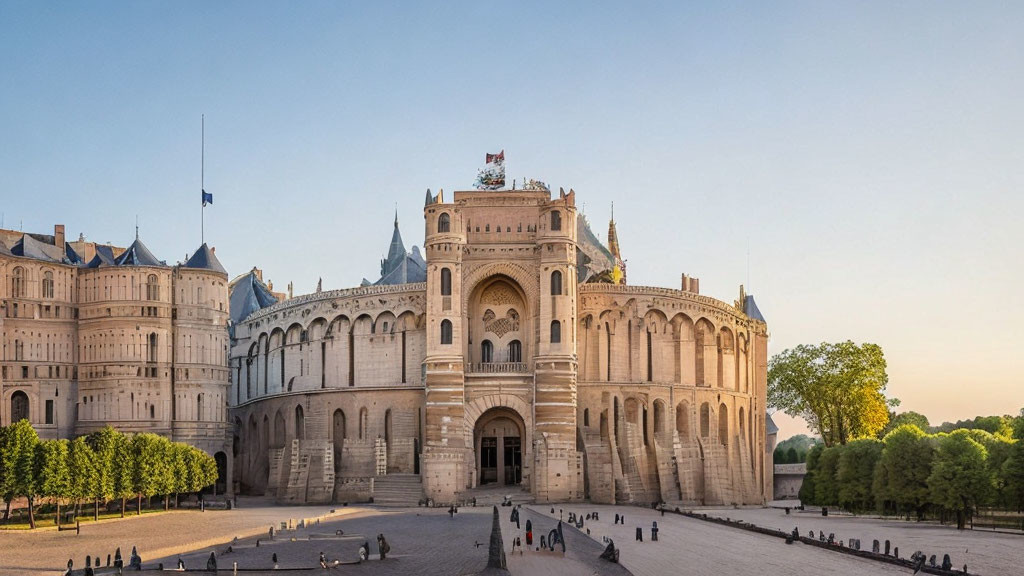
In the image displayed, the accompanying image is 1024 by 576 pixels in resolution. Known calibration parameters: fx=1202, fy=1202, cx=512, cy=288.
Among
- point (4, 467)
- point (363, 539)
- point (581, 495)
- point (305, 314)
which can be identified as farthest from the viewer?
point (305, 314)

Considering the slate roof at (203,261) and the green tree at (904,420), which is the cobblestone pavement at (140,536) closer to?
the slate roof at (203,261)

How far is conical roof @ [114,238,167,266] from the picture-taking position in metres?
95.8

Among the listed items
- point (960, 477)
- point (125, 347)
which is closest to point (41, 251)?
point (125, 347)

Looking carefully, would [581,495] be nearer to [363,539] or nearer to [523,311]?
[523,311]

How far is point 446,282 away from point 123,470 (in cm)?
2616

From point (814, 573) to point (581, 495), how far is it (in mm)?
35230

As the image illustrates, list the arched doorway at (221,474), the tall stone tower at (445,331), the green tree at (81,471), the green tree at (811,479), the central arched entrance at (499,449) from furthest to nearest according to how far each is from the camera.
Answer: the arched doorway at (221,474) < the green tree at (811,479) < the central arched entrance at (499,449) < the tall stone tower at (445,331) < the green tree at (81,471)

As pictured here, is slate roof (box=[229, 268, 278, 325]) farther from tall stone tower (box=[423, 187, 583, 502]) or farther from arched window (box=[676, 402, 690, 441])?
arched window (box=[676, 402, 690, 441])

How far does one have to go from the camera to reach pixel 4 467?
68.8 metres

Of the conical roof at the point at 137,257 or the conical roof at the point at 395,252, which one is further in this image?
the conical roof at the point at 395,252

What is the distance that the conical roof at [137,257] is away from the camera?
314 ft

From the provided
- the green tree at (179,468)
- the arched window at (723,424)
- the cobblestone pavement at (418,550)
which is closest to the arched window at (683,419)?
the arched window at (723,424)

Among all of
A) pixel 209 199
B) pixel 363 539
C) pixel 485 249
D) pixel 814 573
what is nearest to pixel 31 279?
pixel 209 199

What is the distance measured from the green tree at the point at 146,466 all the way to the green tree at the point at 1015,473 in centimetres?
5371
